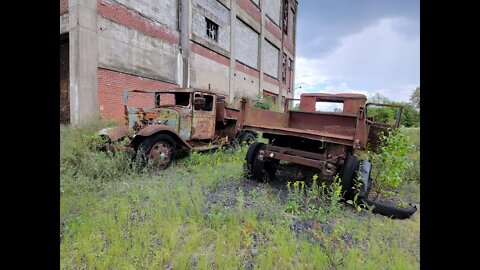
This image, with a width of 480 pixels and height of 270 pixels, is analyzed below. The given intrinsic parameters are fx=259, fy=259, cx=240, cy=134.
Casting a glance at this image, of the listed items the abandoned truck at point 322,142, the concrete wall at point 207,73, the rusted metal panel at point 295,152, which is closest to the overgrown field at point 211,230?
the abandoned truck at point 322,142

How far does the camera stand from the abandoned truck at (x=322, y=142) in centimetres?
367

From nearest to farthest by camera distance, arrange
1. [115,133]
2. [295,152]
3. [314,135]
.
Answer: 1. [314,135]
2. [295,152]
3. [115,133]

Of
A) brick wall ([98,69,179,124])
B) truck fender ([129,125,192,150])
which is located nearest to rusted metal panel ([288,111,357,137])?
truck fender ([129,125,192,150])

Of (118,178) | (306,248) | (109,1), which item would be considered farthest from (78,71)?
(306,248)

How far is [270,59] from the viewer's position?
1978 centimetres

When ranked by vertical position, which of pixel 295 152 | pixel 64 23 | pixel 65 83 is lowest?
pixel 295 152

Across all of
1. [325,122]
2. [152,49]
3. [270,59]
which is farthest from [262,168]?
[270,59]

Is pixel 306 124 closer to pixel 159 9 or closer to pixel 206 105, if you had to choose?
pixel 206 105

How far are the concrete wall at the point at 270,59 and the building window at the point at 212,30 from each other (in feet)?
18.5

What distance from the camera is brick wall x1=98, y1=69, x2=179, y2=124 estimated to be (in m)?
8.48

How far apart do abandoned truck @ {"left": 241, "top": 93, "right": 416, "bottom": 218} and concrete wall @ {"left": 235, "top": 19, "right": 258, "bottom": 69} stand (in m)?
11.0

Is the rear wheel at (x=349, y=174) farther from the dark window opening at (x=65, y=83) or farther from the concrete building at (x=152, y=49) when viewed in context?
the dark window opening at (x=65, y=83)

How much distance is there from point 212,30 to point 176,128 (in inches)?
344
